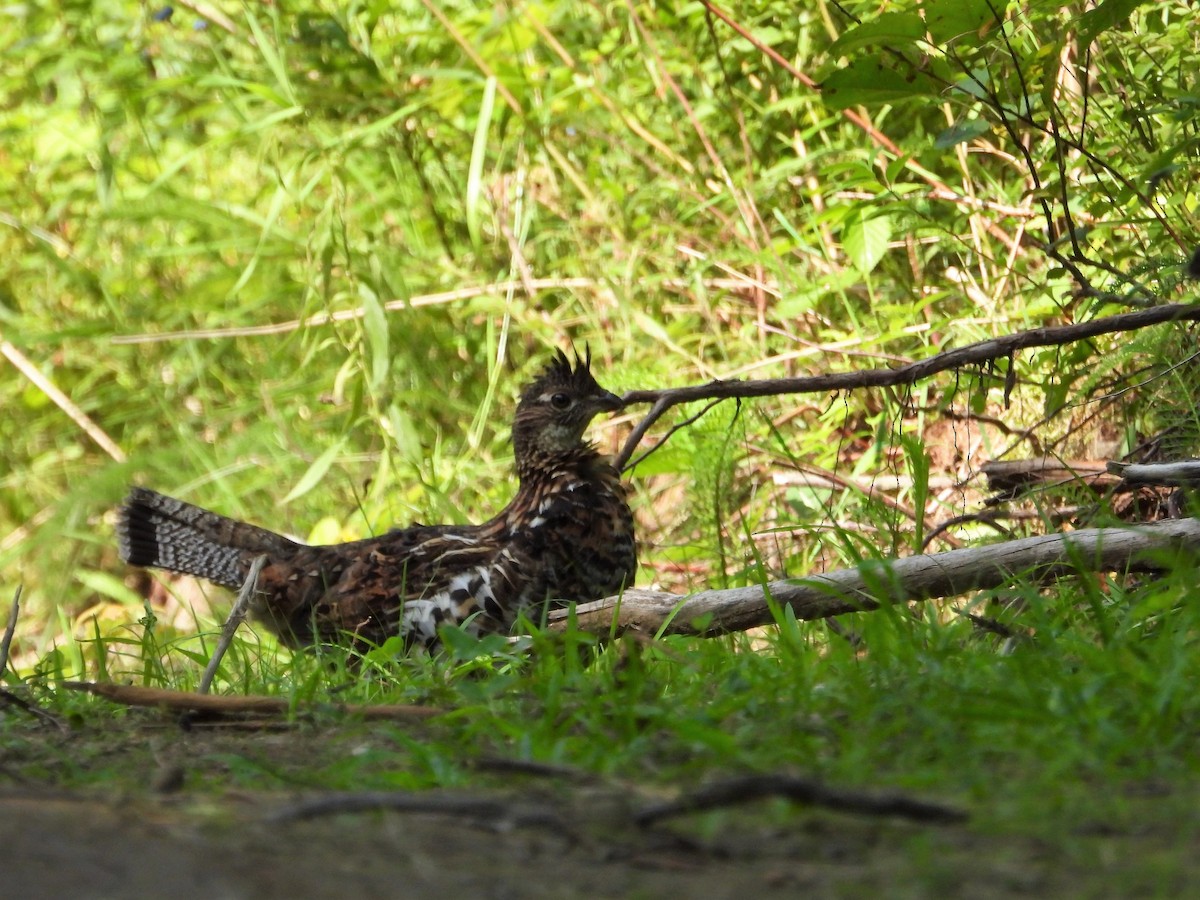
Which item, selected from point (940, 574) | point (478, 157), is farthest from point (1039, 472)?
point (478, 157)

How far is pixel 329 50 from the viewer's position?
6.63m

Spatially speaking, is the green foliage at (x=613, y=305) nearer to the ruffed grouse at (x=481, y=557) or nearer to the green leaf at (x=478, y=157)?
the green leaf at (x=478, y=157)

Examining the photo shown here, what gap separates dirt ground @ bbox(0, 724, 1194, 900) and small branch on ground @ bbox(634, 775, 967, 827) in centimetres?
2

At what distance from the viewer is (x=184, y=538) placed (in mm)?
5543

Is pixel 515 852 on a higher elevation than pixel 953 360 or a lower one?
lower

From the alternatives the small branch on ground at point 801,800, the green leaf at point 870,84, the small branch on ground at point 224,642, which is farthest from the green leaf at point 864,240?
the small branch on ground at point 801,800

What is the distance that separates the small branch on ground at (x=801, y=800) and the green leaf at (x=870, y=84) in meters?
2.35

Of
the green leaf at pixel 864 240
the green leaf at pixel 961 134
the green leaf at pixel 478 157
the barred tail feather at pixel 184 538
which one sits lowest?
the barred tail feather at pixel 184 538

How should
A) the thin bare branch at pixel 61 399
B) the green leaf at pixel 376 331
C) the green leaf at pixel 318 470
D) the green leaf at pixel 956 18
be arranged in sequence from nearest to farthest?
the green leaf at pixel 956 18 → the green leaf at pixel 376 331 → the green leaf at pixel 318 470 → the thin bare branch at pixel 61 399

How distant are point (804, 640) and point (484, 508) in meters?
3.26

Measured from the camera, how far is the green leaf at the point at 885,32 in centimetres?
357

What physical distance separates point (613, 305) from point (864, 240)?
67.8 inches

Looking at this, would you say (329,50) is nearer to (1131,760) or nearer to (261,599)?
(261,599)

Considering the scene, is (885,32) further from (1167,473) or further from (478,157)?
(478,157)
